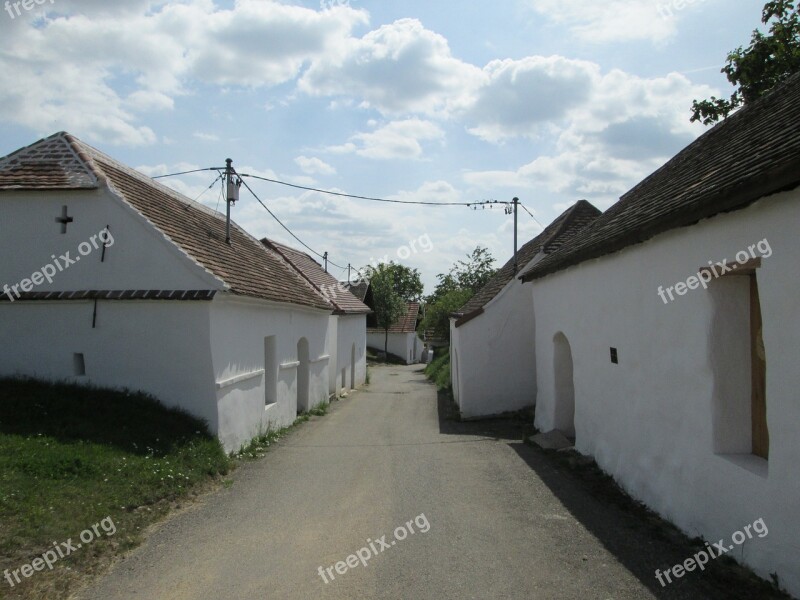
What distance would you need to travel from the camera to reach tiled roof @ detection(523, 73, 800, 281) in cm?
468

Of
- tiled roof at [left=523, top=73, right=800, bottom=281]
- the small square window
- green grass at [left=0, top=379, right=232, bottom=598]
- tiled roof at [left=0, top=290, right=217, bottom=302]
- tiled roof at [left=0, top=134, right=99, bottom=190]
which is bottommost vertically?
green grass at [left=0, top=379, right=232, bottom=598]

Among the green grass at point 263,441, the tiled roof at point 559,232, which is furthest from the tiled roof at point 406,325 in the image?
the green grass at point 263,441

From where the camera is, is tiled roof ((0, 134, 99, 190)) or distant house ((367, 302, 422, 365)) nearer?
tiled roof ((0, 134, 99, 190))

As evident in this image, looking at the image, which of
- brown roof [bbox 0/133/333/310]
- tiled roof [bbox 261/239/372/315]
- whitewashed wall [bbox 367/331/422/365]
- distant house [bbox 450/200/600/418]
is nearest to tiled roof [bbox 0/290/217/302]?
brown roof [bbox 0/133/333/310]

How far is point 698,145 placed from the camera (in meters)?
9.77

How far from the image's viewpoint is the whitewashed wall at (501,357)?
15578 mm

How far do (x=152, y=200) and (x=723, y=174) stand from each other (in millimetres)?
10493

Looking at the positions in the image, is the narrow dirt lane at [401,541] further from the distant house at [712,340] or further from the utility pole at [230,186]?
the utility pole at [230,186]

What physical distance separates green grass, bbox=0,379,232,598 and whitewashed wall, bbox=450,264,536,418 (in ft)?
25.2

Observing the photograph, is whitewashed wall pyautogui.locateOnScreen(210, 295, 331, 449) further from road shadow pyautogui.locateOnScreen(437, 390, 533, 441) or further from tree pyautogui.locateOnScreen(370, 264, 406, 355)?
tree pyautogui.locateOnScreen(370, 264, 406, 355)

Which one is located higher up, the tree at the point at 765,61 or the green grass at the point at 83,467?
the tree at the point at 765,61

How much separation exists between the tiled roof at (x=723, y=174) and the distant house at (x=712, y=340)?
24 millimetres

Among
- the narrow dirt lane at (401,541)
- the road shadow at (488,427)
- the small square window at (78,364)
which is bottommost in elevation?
the road shadow at (488,427)

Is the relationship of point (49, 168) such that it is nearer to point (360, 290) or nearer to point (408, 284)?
point (360, 290)
